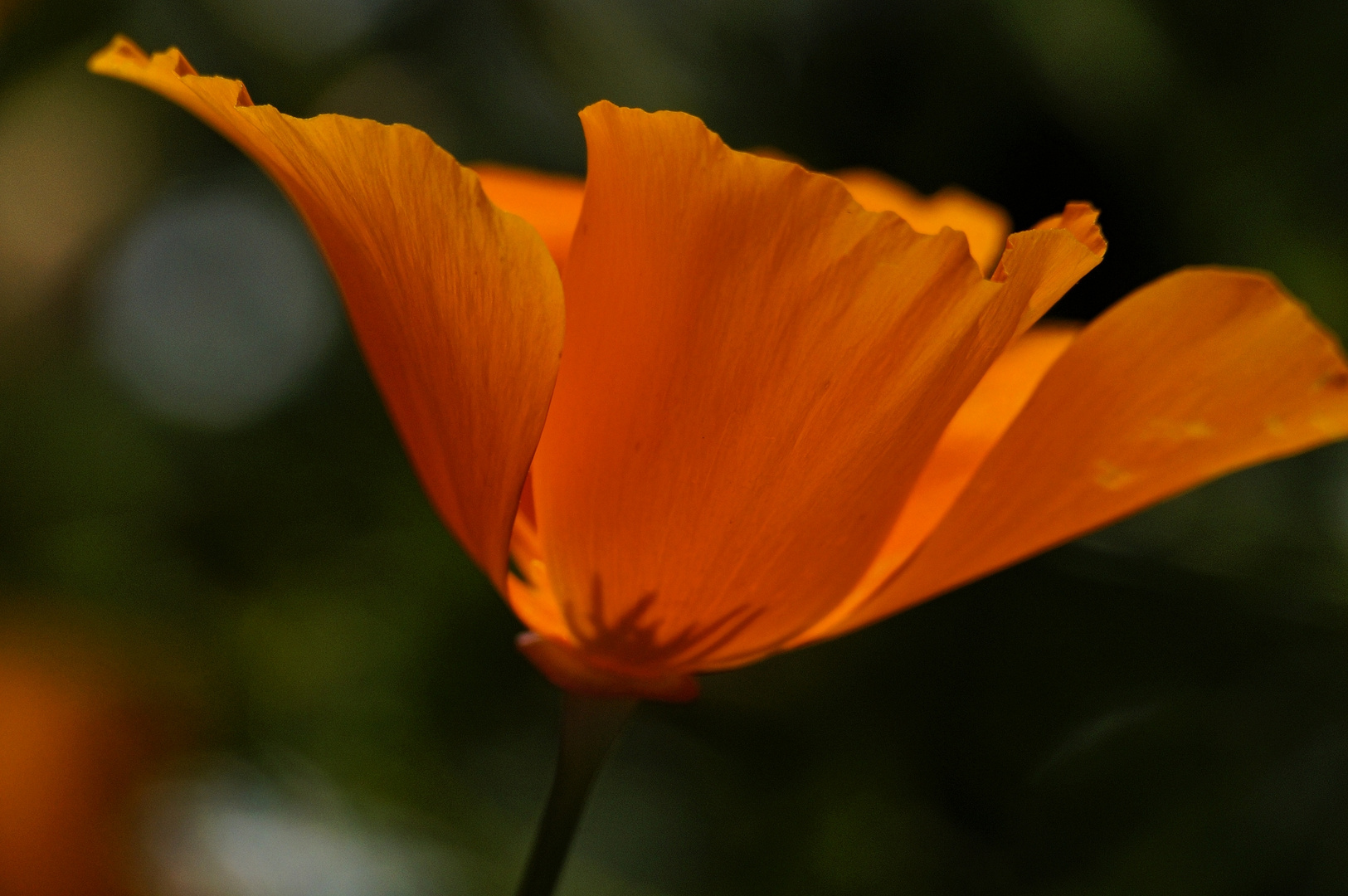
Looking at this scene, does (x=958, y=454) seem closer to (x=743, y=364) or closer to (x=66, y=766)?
(x=743, y=364)

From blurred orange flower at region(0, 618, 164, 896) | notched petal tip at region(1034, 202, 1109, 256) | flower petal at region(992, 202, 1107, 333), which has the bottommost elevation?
blurred orange flower at region(0, 618, 164, 896)

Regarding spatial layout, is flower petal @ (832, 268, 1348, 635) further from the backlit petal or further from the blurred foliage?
the blurred foliage

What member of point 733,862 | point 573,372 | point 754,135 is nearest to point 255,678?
point 733,862

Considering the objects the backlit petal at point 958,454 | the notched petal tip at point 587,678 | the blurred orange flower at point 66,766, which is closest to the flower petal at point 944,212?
the backlit petal at point 958,454

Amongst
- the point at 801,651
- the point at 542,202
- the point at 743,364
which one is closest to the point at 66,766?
the point at 801,651

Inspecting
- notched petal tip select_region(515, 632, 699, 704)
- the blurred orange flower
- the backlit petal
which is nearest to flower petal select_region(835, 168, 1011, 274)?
the backlit petal

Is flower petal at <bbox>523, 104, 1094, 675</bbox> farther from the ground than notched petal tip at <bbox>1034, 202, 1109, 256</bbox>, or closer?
closer
